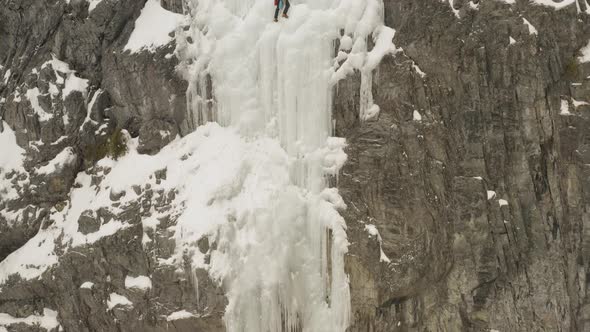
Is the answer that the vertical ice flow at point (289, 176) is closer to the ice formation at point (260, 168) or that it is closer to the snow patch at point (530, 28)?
the ice formation at point (260, 168)

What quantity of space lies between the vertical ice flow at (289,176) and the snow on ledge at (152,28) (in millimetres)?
1529

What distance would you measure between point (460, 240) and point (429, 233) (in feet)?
1.95

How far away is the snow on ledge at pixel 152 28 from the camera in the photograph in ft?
40.8

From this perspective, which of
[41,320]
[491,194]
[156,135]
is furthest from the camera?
[156,135]

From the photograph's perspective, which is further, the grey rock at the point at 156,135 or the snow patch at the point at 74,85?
the snow patch at the point at 74,85

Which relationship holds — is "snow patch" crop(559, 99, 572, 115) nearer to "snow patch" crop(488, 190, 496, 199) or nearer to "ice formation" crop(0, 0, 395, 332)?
"snow patch" crop(488, 190, 496, 199)

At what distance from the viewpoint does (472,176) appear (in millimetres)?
10781

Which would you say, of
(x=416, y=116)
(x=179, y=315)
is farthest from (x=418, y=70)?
(x=179, y=315)

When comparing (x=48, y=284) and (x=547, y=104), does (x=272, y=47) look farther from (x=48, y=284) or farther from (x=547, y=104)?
(x=48, y=284)

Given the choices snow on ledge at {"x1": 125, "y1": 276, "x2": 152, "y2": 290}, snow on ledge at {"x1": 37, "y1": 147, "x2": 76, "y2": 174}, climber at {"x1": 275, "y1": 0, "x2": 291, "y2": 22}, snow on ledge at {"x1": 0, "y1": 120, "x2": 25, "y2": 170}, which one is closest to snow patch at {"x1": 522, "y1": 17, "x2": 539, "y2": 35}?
climber at {"x1": 275, "y1": 0, "x2": 291, "y2": 22}

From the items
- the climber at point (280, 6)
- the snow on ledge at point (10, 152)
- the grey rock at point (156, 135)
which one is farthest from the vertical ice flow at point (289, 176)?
the snow on ledge at point (10, 152)

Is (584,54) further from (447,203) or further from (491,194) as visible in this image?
(447,203)

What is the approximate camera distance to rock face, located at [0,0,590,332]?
10367 millimetres

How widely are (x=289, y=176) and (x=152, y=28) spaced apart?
4.55 metres
